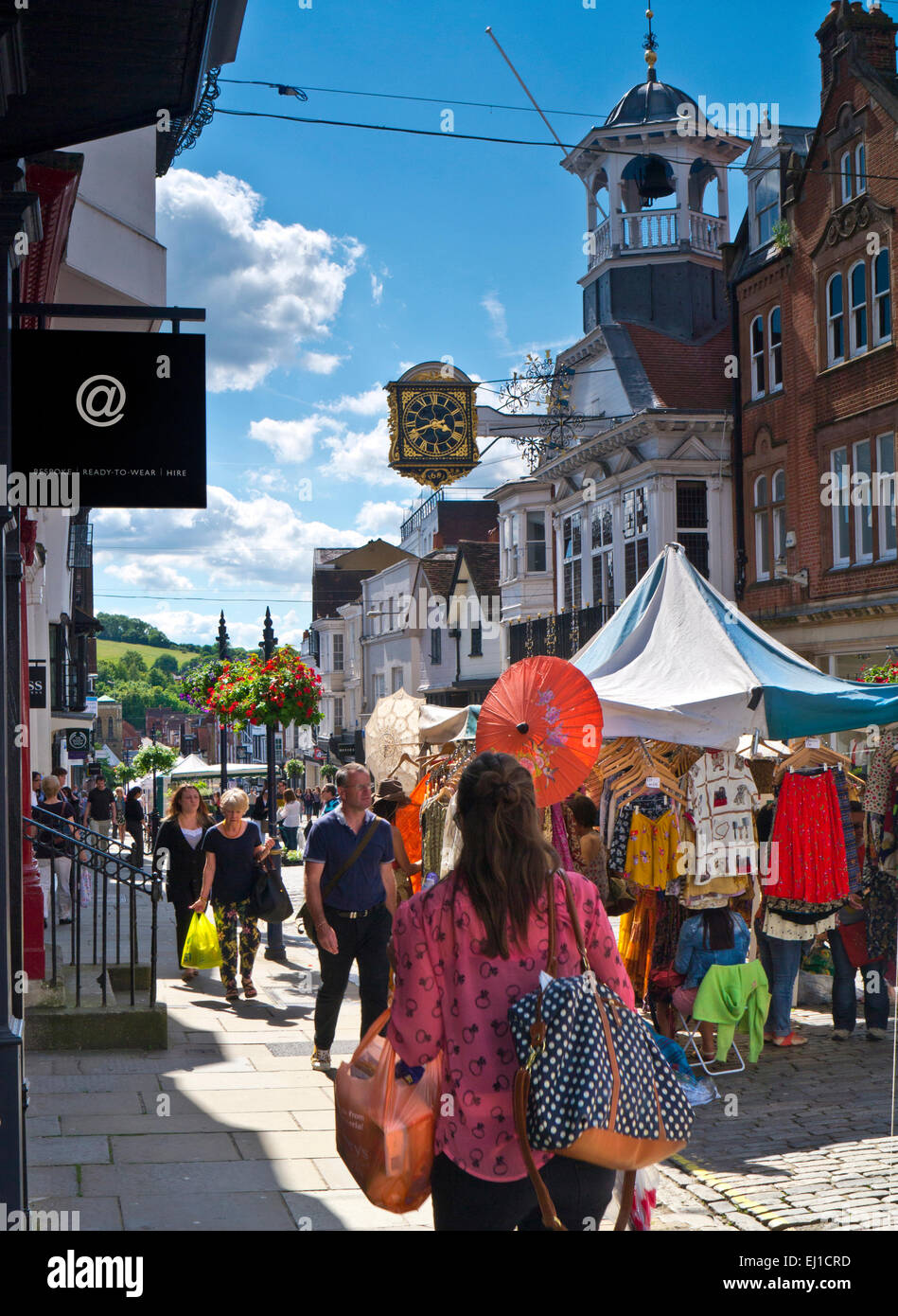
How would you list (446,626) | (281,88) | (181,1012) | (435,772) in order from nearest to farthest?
1. (181,1012)
2. (281,88)
3. (435,772)
4. (446,626)

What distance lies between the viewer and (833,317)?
A: 23578 mm

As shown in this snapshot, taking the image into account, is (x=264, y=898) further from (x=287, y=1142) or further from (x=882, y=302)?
(x=882, y=302)

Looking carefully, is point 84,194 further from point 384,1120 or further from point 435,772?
point 384,1120

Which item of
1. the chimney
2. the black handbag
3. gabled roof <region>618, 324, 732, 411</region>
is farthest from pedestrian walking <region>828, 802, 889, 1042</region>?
gabled roof <region>618, 324, 732, 411</region>

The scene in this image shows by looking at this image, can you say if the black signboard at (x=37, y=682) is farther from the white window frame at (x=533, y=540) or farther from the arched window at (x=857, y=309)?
the white window frame at (x=533, y=540)

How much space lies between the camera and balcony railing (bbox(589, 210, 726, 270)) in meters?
31.6

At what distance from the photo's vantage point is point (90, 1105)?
700 centimetres

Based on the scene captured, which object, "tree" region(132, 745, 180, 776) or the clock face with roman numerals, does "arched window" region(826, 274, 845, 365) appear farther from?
"tree" region(132, 745, 180, 776)

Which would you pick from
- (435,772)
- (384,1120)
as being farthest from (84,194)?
(384,1120)

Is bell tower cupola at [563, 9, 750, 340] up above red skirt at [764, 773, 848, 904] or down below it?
above

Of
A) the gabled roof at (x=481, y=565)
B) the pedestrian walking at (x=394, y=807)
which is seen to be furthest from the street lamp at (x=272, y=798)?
the gabled roof at (x=481, y=565)

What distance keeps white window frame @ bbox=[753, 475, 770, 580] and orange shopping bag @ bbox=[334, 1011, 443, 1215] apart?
2376 cm

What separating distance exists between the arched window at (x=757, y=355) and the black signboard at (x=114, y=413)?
75.1 ft

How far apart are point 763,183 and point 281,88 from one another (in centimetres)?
1854
